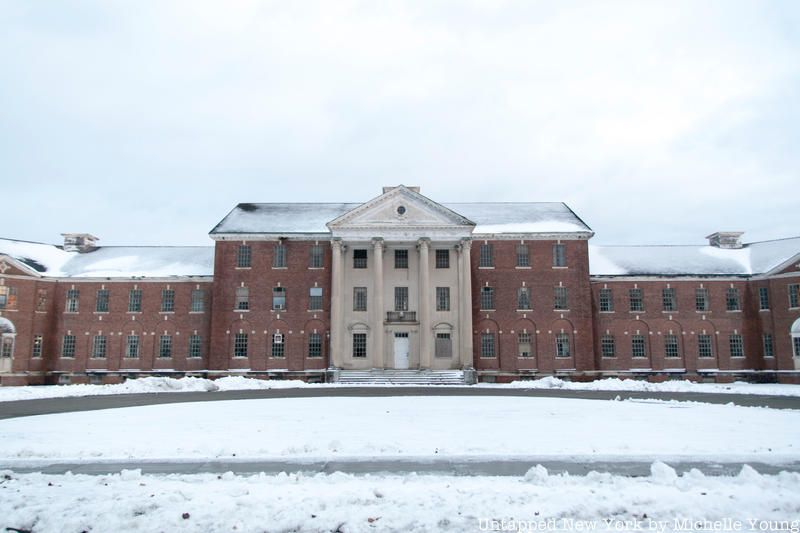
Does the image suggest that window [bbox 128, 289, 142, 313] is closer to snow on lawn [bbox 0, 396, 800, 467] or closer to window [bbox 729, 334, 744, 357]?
snow on lawn [bbox 0, 396, 800, 467]

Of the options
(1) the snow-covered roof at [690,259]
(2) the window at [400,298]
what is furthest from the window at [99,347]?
(1) the snow-covered roof at [690,259]

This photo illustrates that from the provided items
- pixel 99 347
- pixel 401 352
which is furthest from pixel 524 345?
pixel 99 347

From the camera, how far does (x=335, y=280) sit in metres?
45.5

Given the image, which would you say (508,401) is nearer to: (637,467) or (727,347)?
(637,467)

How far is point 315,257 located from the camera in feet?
159

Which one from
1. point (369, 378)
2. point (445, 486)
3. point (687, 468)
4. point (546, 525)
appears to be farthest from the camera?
point (369, 378)

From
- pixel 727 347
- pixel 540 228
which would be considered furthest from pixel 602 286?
pixel 727 347

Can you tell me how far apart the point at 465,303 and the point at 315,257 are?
483 inches

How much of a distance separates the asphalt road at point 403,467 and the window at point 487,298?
3696 cm

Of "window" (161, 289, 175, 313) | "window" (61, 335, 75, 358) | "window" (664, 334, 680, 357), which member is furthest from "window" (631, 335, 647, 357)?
"window" (61, 335, 75, 358)

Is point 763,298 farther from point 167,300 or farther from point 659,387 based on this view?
point 167,300

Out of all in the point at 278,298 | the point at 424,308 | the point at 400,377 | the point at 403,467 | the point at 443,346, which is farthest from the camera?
the point at 278,298

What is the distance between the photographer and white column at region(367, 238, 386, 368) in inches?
1754

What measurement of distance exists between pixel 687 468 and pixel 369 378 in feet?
110
